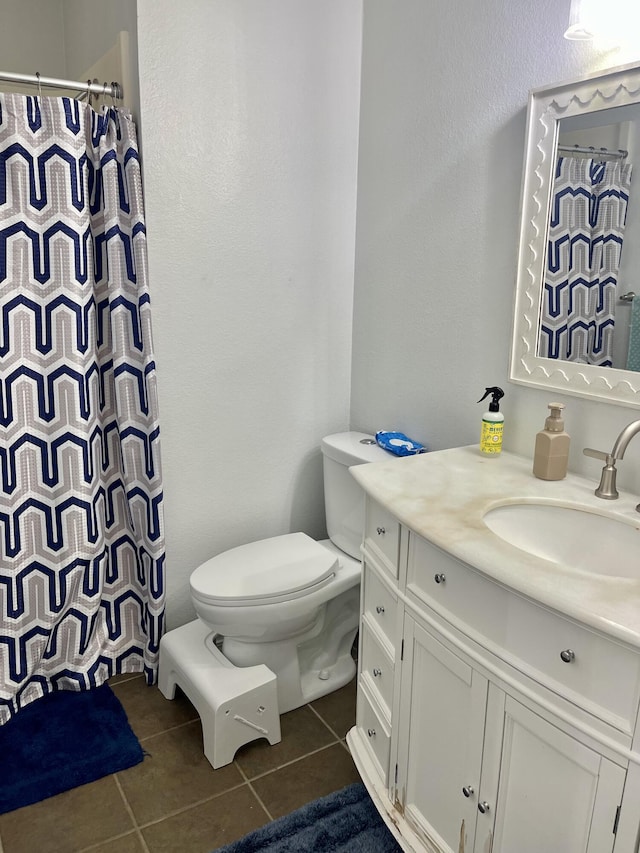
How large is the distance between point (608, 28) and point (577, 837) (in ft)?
5.07

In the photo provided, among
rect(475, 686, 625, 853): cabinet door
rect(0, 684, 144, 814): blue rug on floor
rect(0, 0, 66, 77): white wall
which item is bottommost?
rect(0, 684, 144, 814): blue rug on floor

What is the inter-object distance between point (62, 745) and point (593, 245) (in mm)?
1960

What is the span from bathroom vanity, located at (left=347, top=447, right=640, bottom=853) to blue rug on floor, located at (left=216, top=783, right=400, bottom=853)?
143mm

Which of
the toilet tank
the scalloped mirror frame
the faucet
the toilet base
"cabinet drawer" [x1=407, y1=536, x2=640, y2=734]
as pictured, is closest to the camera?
"cabinet drawer" [x1=407, y1=536, x2=640, y2=734]

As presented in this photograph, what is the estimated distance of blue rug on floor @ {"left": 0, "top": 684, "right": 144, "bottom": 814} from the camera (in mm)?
1774

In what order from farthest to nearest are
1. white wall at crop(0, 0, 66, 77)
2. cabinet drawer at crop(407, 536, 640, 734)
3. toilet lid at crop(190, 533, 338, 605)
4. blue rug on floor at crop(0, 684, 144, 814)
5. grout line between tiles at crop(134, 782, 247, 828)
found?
white wall at crop(0, 0, 66, 77) < toilet lid at crop(190, 533, 338, 605) < blue rug on floor at crop(0, 684, 144, 814) < grout line between tiles at crop(134, 782, 247, 828) < cabinet drawer at crop(407, 536, 640, 734)

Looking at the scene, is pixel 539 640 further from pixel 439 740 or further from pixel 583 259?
pixel 583 259

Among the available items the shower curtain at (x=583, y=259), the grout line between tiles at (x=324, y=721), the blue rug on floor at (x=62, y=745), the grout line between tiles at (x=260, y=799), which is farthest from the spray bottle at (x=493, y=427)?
the blue rug on floor at (x=62, y=745)

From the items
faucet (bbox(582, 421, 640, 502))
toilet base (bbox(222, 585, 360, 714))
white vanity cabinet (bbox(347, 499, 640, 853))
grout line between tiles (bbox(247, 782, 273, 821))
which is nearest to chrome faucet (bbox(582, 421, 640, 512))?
faucet (bbox(582, 421, 640, 502))

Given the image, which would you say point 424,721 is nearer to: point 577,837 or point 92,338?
point 577,837

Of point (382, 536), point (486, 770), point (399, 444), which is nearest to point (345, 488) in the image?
point (399, 444)

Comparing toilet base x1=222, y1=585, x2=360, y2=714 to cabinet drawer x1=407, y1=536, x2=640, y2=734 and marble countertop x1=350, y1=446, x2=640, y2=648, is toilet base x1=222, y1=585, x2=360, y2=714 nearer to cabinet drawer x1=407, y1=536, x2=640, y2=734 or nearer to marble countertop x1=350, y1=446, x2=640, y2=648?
marble countertop x1=350, y1=446, x2=640, y2=648

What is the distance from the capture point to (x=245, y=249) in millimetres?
2176

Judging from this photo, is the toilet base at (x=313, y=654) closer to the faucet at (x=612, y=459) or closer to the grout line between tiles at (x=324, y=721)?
the grout line between tiles at (x=324, y=721)
